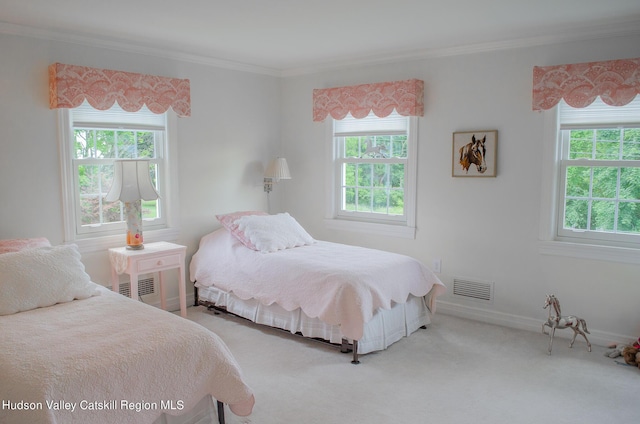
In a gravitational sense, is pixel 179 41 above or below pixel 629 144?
above

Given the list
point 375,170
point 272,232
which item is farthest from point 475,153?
point 272,232

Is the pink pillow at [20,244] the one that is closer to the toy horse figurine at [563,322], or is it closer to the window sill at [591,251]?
the toy horse figurine at [563,322]

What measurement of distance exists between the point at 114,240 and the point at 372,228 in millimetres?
2403

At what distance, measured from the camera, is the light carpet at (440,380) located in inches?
108

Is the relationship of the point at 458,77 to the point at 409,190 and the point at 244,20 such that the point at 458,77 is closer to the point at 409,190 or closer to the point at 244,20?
the point at 409,190

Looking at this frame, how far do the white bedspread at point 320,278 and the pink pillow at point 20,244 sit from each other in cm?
140

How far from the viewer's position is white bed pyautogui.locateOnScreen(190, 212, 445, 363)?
347cm

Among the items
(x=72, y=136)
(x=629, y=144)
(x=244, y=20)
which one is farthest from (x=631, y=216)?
(x=72, y=136)

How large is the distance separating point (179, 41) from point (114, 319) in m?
2.53

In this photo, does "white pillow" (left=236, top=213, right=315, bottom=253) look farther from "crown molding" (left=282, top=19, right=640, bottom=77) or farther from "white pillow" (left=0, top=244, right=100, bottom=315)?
"crown molding" (left=282, top=19, right=640, bottom=77)

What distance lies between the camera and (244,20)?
349 centimetres

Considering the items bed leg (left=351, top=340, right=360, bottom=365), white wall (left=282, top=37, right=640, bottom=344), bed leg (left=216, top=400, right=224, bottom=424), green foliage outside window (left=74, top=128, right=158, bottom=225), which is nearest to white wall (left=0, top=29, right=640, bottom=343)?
white wall (left=282, top=37, right=640, bottom=344)

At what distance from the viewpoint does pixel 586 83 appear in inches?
142

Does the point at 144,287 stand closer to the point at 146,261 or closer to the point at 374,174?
the point at 146,261
